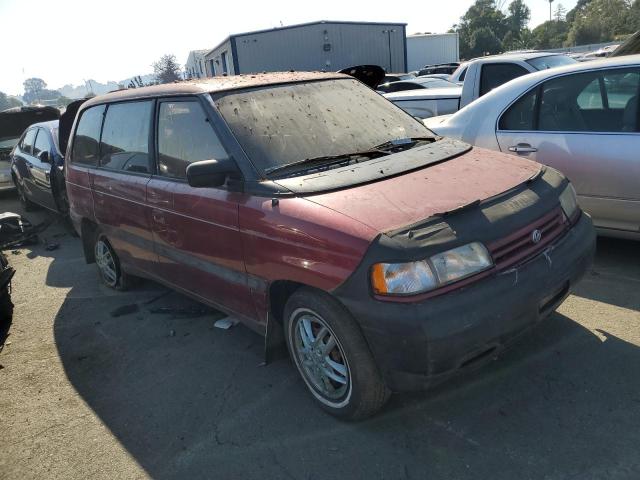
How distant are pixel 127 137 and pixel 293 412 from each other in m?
2.59

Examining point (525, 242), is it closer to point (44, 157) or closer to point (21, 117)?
point (44, 157)

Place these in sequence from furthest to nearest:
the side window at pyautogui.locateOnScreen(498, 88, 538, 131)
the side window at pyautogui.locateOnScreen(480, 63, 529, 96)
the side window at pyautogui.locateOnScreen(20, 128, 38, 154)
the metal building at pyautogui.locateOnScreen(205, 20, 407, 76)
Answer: the metal building at pyautogui.locateOnScreen(205, 20, 407, 76), the side window at pyautogui.locateOnScreen(20, 128, 38, 154), the side window at pyautogui.locateOnScreen(480, 63, 529, 96), the side window at pyautogui.locateOnScreen(498, 88, 538, 131)

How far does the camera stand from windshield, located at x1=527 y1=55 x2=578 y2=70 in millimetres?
7234

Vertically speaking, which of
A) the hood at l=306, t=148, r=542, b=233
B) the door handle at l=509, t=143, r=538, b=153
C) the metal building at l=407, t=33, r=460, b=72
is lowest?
the door handle at l=509, t=143, r=538, b=153

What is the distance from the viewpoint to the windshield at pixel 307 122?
310 centimetres

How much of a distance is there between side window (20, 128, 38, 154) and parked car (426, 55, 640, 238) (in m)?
7.21

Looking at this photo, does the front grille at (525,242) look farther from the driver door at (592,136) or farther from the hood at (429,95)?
the hood at (429,95)

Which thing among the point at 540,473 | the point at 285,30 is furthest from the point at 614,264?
the point at 285,30

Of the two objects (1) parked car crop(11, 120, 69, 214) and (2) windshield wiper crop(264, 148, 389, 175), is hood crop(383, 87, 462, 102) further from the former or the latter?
(1) parked car crop(11, 120, 69, 214)

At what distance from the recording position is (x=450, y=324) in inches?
88.5

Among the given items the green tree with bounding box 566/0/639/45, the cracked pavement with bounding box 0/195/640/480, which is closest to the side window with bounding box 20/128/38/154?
the cracked pavement with bounding box 0/195/640/480

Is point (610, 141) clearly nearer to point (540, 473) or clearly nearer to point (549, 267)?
point (549, 267)

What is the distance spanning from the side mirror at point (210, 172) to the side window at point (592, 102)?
114 inches

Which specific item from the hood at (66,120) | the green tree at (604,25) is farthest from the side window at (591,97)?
the green tree at (604,25)
